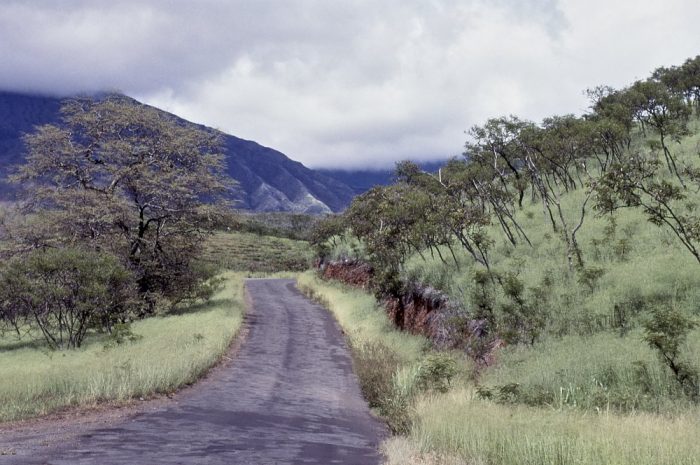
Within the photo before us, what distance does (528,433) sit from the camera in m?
8.13

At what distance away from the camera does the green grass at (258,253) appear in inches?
3578

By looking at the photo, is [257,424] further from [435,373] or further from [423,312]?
[423,312]

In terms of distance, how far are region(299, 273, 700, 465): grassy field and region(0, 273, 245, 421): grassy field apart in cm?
621

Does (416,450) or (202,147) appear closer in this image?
(416,450)

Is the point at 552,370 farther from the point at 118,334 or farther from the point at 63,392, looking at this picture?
the point at 118,334

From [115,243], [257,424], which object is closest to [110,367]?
[257,424]

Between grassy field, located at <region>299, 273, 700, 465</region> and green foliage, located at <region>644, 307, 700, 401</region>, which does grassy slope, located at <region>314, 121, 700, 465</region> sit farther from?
green foliage, located at <region>644, 307, 700, 401</region>

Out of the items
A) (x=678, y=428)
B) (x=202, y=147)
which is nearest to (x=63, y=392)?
(x=678, y=428)

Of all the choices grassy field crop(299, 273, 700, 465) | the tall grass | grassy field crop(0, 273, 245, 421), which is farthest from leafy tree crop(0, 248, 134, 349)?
the tall grass

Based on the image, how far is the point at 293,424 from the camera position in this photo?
478 inches

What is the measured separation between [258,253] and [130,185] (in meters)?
75.4

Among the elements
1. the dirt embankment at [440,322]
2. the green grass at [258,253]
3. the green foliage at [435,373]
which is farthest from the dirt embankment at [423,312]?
the green grass at [258,253]

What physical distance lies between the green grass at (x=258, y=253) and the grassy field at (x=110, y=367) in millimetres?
57349

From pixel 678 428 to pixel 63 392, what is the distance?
1243 centimetres
